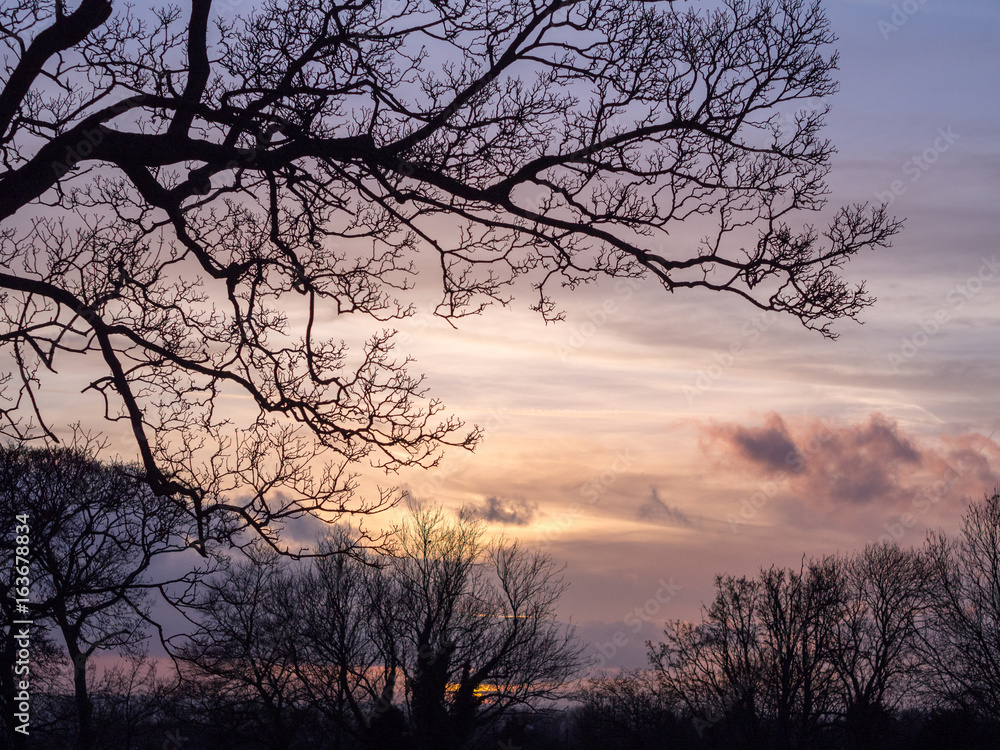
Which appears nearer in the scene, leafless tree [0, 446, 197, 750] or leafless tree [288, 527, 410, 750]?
leafless tree [0, 446, 197, 750]

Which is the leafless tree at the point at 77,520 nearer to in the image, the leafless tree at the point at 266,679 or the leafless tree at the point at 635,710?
the leafless tree at the point at 266,679

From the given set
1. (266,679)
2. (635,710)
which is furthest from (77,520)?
(635,710)

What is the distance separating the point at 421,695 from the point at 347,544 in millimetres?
26326

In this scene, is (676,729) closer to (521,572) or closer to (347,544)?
(521,572)

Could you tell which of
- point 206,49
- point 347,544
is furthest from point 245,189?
point 347,544

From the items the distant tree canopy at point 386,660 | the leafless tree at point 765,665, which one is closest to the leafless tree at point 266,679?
the distant tree canopy at point 386,660

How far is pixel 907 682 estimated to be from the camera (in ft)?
115

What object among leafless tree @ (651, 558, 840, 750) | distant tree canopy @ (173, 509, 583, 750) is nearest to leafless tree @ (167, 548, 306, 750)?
distant tree canopy @ (173, 509, 583, 750)

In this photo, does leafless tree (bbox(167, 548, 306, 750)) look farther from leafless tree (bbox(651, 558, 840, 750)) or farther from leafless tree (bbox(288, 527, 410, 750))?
leafless tree (bbox(651, 558, 840, 750))

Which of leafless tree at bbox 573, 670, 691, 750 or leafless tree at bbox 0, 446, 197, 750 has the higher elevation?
leafless tree at bbox 0, 446, 197, 750

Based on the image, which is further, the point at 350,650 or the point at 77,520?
the point at 350,650

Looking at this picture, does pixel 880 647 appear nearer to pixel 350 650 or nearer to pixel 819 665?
pixel 819 665

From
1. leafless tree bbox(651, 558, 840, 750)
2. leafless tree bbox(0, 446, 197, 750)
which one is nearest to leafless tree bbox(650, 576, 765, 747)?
leafless tree bbox(651, 558, 840, 750)

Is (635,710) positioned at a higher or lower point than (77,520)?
lower
